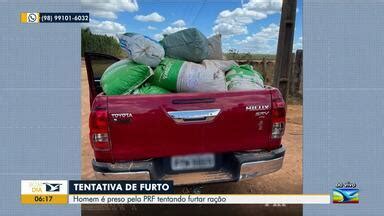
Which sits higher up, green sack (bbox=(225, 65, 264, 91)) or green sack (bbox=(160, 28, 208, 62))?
green sack (bbox=(160, 28, 208, 62))

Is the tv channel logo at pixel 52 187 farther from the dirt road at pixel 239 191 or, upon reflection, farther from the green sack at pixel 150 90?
the green sack at pixel 150 90

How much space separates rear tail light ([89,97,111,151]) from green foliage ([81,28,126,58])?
0.82m

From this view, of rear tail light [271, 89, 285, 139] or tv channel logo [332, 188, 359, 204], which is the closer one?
Result: rear tail light [271, 89, 285, 139]

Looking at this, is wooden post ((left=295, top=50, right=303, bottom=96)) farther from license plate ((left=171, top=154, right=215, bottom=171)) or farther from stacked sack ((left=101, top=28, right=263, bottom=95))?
license plate ((left=171, top=154, right=215, bottom=171))

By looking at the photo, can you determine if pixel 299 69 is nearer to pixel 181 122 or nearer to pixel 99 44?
pixel 181 122

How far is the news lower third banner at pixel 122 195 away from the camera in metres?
3.77

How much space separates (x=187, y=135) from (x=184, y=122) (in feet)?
0.33

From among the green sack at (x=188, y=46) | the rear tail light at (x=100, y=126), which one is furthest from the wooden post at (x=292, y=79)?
the rear tail light at (x=100, y=126)

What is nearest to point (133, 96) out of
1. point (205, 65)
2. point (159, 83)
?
point (159, 83)

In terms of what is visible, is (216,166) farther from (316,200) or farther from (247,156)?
(316,200)

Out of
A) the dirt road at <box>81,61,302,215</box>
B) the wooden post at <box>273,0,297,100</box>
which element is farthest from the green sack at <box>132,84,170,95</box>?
the wooden post at <box>273,0,297,100</box>

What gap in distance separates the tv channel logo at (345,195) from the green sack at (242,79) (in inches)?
44.0
